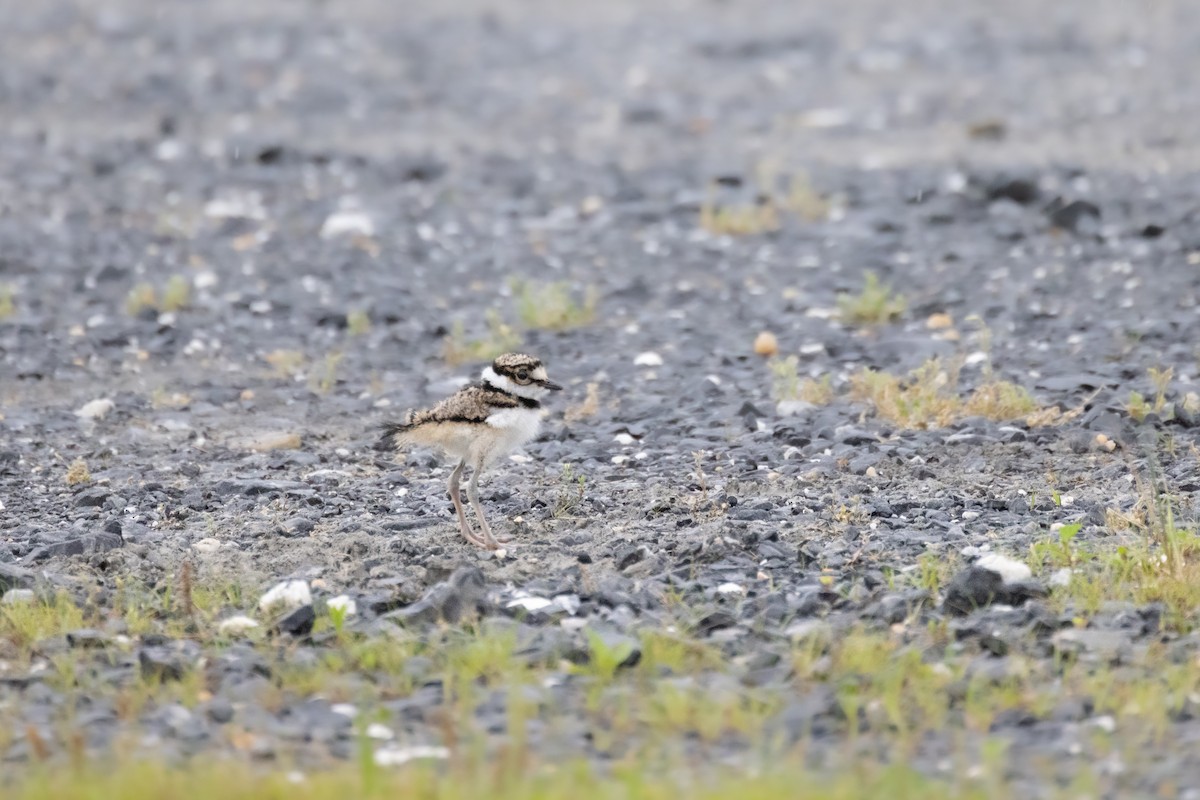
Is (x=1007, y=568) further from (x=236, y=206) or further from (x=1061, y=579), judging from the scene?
(x=236, y=206)

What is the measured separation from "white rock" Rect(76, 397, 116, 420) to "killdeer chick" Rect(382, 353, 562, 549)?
3073mm

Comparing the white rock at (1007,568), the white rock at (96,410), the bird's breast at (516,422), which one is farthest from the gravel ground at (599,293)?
the bird's breast at (516,422)

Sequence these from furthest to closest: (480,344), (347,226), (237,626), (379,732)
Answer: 1. (347,226)
2. (480,344)
3. (237,626)
4. (379,732)

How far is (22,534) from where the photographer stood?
26.2 feet

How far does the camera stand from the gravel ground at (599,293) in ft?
24.6

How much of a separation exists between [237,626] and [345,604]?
0.44m

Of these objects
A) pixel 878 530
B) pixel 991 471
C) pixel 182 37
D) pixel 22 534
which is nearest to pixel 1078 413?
pixel 991 471

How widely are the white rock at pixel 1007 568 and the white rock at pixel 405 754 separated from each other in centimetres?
250

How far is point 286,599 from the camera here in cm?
688

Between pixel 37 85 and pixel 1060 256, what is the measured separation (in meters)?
12.8

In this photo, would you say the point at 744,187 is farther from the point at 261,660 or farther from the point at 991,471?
the point at 261,660

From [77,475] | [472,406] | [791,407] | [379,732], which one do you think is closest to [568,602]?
[472,406]

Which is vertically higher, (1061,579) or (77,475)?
(1061,579)

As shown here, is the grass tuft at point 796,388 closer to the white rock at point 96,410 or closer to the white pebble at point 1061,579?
the white pebble at point 1061,579
